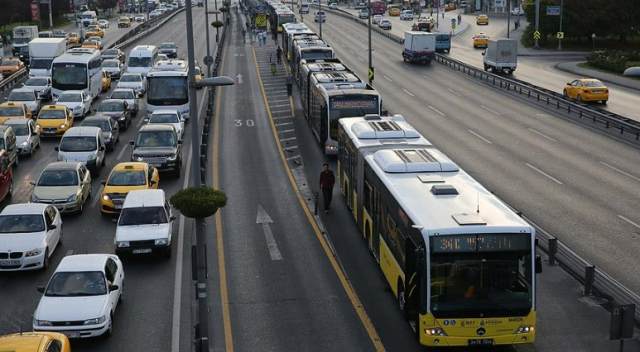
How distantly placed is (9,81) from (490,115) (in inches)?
1294

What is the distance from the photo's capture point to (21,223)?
24297 millimetres

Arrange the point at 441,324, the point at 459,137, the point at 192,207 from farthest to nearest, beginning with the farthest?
the point at 459,137, the point at 192,207, the point at 441,324

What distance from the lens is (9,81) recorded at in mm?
60219

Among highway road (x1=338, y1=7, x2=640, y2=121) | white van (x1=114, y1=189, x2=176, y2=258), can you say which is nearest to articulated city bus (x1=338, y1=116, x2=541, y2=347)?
white van (x1=114, y1=189, x2=176, y2=258)

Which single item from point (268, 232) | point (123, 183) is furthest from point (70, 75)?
point (268, 232)

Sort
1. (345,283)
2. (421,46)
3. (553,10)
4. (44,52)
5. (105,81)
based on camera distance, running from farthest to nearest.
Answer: (553,10), (421,46), (44,52), (105,81), (345,283)

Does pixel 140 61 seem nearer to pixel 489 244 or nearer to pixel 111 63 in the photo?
pixel 111 63

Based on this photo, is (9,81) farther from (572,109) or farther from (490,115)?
(572,109)

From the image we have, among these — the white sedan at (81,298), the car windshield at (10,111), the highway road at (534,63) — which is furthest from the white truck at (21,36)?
the white sedan at (81,298)

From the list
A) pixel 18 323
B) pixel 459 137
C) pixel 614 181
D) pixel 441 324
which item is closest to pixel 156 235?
pixel 18 323

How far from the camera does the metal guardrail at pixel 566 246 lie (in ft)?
65.1

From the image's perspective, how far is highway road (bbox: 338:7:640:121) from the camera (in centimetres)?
5668

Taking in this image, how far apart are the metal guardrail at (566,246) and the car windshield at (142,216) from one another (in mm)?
10230

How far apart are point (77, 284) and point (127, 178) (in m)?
11.0
